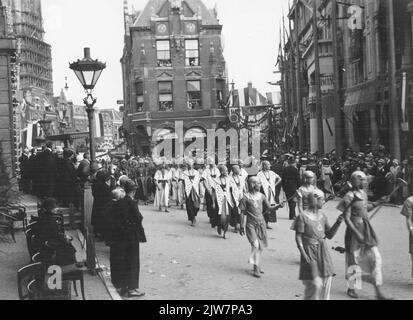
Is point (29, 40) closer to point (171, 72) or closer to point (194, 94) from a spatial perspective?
point (194, 94)

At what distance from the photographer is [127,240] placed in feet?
27.9

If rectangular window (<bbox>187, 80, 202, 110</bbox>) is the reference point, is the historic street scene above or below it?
below

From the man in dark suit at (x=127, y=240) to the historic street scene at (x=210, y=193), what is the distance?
21mm

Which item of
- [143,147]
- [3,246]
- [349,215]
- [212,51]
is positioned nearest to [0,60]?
[3,246]

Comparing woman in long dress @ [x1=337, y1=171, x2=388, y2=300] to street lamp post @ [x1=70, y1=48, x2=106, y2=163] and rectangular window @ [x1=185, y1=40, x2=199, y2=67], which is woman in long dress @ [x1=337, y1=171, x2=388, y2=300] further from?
rectangular window @ [x1=185, y1=40, x2=199, y2=67]

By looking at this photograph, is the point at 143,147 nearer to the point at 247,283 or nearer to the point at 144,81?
the point at 144,81

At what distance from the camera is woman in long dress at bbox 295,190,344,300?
24.1 feet

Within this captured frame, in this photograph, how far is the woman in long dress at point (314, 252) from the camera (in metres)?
7.34

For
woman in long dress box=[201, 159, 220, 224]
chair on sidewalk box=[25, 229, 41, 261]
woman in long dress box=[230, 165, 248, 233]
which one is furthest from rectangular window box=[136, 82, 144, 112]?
chair on sidewalk box=[25, 229, 41, 261]

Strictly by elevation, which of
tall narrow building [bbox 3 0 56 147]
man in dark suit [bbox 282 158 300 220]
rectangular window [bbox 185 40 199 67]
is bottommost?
man in dark suit [bbox 282 158 300 220]

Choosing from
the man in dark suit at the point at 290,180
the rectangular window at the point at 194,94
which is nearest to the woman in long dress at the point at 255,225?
the man in dark suit at the point at 290,180

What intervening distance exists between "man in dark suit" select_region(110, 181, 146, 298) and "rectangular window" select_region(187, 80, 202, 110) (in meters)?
31.5

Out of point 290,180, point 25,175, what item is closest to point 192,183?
point 290,180
